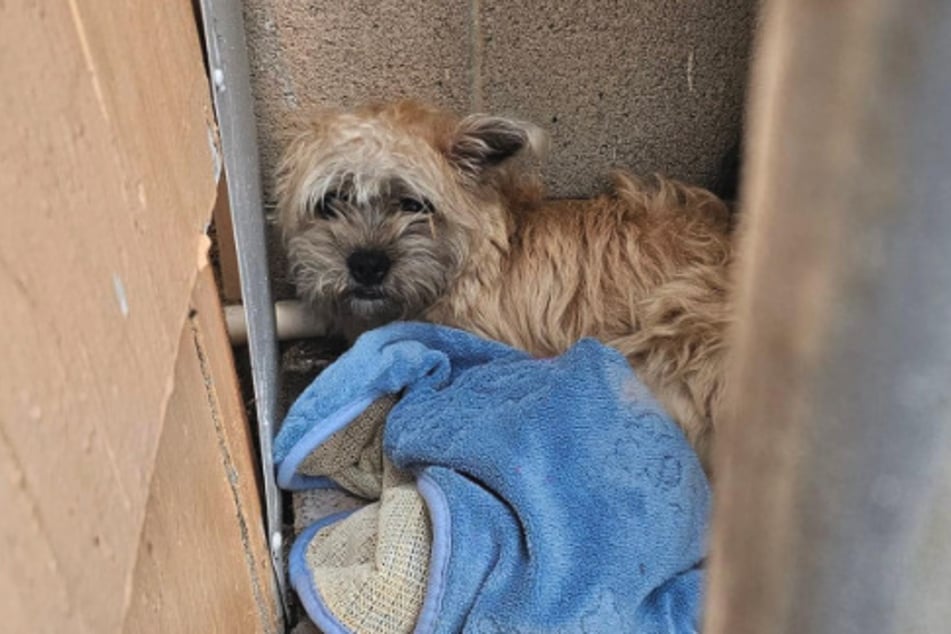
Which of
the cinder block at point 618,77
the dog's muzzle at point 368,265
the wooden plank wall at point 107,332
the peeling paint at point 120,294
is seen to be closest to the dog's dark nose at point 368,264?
the dog's muzzle at point 368,265

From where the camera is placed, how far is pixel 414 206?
2.16 metres

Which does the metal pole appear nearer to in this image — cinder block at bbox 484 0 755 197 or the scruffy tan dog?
the scruffy tan dog

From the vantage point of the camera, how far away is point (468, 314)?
2.25 metres

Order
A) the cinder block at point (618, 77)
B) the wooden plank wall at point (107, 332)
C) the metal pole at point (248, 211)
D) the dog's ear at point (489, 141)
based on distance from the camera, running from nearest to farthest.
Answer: the wooden plank wall at point (107, 332)
the metal pole at point (248, 211)
the dog's ear at point (489, 141)
the cinder block at point (618, 77)

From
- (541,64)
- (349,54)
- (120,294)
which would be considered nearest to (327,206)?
(349,54)

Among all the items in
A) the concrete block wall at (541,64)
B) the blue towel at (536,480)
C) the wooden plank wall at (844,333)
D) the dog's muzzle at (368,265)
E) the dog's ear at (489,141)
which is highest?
the wooden plank wall at (844,333)

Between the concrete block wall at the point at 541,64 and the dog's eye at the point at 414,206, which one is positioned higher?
the concrete block wall at the point at 541,64

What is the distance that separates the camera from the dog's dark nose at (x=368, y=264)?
2.12m

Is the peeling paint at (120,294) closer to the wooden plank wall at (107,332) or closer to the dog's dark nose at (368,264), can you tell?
the wooden plank wall at (107,332)

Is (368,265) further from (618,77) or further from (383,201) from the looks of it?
(618,77)

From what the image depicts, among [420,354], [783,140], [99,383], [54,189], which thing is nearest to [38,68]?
[54,189]

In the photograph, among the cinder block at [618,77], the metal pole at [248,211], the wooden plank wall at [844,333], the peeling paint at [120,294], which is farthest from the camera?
the cinder block at [618,77]

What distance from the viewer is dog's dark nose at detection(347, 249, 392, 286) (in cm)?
212

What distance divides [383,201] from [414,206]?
0.06 metres
